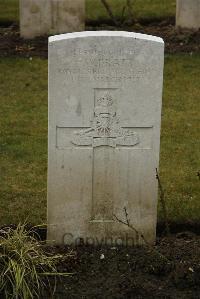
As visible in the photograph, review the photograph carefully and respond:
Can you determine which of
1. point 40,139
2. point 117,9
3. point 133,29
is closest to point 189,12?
point 133,29

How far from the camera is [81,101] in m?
5.80

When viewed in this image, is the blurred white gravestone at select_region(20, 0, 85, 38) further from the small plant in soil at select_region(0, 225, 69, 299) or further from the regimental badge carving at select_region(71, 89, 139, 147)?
the small plant in soil at select_region(0, 225, 69, 299)

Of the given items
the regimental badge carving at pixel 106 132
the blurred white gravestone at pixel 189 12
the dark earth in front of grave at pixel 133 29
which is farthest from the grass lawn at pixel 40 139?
the regimental badge carving at pixel 106 132

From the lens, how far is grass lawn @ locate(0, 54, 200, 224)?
6.94 meters

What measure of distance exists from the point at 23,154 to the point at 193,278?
298 cm

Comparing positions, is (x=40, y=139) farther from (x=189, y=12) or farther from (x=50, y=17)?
(x=189, y=12)

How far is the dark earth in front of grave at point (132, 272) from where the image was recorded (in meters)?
5.49

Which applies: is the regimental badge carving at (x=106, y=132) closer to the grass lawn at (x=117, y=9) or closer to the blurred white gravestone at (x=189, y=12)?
the blurred white gravestone at (x=189, y=12)

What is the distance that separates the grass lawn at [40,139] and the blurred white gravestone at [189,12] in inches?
32.5

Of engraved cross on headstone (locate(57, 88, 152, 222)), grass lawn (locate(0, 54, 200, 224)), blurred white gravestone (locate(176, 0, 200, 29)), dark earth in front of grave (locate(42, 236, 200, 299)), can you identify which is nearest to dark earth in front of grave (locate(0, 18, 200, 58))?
blurred white gravestone (locate(176, 0, 200, 29))

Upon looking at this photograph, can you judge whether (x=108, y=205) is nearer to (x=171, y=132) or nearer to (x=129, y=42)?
(x=129, y=42)

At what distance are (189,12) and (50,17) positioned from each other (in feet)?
6.48

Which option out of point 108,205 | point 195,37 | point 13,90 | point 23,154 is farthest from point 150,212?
point 195,37

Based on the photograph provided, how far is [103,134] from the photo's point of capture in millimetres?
5902
